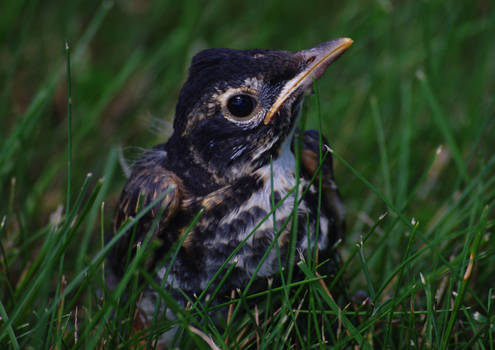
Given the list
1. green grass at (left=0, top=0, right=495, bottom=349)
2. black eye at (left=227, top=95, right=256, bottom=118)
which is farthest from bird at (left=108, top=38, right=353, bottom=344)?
green grass at (left=0, top=0, right=495, bottom=349)

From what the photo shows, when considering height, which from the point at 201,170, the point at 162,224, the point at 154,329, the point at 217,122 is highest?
the point at 217,122

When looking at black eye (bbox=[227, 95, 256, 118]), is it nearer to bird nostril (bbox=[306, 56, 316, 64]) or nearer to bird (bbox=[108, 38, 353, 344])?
bird (bbox=[108, 38, 353, 344])

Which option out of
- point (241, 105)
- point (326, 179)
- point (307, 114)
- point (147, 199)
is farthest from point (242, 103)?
point (307, 114)

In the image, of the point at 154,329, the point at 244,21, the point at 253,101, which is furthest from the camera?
the point at 244,21

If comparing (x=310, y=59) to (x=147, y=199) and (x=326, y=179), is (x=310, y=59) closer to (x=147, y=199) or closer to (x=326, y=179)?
(x=326, y=179)

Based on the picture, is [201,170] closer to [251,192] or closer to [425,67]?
[251,192]

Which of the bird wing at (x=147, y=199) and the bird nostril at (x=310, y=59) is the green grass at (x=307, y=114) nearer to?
the bird wing at (x=147, y=199)

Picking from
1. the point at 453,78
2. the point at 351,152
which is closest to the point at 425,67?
the point at 453,78

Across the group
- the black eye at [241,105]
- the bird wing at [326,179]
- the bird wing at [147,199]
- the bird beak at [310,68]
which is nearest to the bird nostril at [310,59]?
the bird beak at [310,68]
